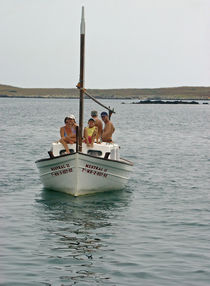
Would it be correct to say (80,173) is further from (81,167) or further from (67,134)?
(67,134)

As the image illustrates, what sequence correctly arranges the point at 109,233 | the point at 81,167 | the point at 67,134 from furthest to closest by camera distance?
the point at 67,134 → the point at 81,167 → the point at 109,233

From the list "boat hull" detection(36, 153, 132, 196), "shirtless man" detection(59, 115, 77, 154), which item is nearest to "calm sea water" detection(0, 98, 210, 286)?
"boat hull" detection(36, 153, 132, 196)

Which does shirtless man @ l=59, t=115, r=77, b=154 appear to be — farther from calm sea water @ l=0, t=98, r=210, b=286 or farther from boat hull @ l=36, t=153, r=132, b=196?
calm sea water @ l=0, t=98, r=210, b=286

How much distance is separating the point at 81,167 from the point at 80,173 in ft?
0.80

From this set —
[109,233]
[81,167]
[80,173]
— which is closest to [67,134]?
[81,167]

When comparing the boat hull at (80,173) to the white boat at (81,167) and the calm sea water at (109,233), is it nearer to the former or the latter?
the white boat at (81,167)

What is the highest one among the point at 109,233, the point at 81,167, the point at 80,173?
the point at 81,167

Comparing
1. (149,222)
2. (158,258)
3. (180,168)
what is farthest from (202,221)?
(180,168)

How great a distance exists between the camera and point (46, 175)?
835 inches

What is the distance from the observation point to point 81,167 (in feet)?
65.6

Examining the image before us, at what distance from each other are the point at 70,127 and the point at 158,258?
8173 millimetres

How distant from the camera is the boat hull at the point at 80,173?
20.0 m

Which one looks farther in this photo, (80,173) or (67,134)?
(67,134)

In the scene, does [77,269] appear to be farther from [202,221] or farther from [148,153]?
[148,153]
